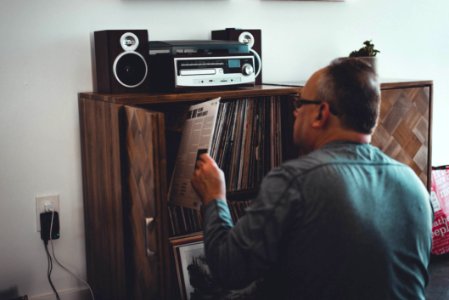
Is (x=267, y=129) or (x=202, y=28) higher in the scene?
(x=202, y=28)

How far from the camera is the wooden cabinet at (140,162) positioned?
63.8 inches

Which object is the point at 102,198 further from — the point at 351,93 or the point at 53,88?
the point at 351,93

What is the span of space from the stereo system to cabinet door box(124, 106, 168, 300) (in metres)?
0.26

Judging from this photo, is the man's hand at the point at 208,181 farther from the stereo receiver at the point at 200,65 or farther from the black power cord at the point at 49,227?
the black power cord at the point at 49,227

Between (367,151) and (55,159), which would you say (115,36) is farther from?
(367,151)

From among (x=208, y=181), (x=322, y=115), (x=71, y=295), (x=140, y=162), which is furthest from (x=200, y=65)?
(x=71, y=295)

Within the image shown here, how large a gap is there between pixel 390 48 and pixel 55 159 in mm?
1699

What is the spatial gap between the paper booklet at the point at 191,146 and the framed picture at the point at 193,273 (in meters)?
0.15

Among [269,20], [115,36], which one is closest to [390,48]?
[269,20]

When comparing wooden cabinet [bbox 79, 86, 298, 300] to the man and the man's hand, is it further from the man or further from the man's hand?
the man

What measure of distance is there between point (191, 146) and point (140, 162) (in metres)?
0.16

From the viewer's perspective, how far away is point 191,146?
1729mm

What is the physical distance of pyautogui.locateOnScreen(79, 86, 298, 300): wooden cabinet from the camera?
5.26 ft

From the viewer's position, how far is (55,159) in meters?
2.12
